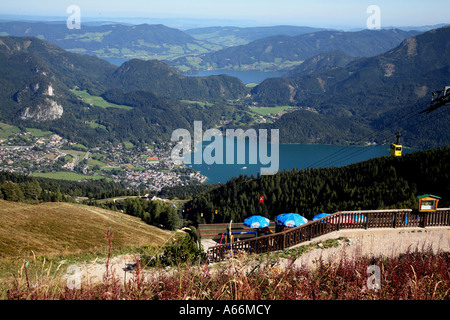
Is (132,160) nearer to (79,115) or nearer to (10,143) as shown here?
(10,143)

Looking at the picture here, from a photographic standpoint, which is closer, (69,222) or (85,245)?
(85,245)

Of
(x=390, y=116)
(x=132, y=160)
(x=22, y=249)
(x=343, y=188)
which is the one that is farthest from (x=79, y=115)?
(x=22, y=249)

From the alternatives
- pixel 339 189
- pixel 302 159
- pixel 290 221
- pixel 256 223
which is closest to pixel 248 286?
pixel 290 221

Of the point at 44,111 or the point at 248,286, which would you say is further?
the point at 44,111

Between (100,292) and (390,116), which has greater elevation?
(100,292)

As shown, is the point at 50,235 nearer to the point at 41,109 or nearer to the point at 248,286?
the point at 248,286

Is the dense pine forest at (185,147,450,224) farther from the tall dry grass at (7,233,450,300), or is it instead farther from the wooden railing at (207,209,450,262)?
the tall dry grass at (7,233,450,300)

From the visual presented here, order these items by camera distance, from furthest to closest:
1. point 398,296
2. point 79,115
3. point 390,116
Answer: point 79,115 < point 390,116 < point 398,296

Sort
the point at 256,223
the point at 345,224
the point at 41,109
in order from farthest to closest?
the point at 41,109
the point at 256,223
the point at 345,224
